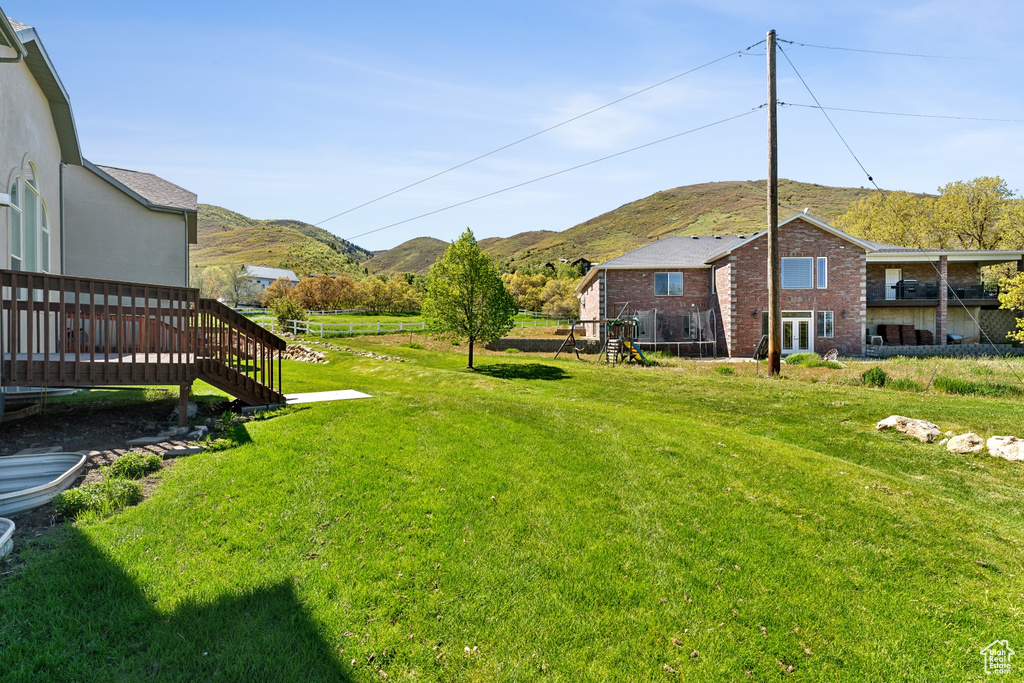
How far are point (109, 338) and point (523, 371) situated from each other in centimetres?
1430

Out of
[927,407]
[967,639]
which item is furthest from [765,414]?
[967,639]

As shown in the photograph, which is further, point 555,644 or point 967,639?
point 967,639

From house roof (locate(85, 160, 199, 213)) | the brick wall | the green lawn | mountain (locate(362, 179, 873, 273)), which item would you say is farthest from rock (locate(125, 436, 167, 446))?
mountain (locate(362, 179, 873, 273))

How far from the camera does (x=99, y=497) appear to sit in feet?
18.0

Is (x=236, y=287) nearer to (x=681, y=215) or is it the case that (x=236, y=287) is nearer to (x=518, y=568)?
(x=518, y=568)

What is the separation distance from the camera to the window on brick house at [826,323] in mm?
A: 29656

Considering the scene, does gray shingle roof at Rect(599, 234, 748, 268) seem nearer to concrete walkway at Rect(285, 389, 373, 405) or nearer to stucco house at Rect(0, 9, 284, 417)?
concrete walkway at Rect(285, 389, 373, 405)

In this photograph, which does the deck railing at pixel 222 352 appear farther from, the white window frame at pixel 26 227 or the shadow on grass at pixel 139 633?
the shadow on grass at pixel 139 633

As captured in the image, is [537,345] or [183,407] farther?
[537,345]

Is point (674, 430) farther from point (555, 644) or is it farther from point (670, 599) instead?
point (555, 644)

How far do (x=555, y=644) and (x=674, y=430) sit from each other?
663 cm

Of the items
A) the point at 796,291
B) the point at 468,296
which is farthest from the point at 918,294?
the point at 468,296

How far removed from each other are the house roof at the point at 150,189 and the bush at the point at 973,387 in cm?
2243

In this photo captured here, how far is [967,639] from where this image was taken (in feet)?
14.2
